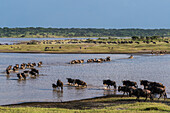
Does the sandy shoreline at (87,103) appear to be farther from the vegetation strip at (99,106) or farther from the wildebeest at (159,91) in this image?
the wildebeest at (159,91)

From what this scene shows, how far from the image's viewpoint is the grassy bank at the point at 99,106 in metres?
14.9

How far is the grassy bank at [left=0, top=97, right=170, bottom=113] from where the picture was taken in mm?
14895

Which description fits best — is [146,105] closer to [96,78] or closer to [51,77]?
[96,78]

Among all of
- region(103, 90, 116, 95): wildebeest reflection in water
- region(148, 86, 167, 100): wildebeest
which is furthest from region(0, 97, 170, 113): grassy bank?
region(103, 90, 116, 95): wildebeest reflection in water

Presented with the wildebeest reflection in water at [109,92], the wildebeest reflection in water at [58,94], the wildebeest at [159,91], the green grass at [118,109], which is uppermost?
the wildebeest at [159,91]

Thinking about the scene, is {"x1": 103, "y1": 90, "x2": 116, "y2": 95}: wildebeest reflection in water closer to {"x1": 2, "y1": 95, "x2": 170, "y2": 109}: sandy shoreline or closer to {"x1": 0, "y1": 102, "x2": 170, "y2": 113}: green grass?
{"x1": 2, "y1": 95, "x2": 170, "y2": 109}: sandy shoreline

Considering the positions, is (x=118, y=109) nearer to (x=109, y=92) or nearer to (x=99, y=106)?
(x=99, y=106)

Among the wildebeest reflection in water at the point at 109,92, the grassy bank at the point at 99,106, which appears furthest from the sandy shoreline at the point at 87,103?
the wildebeest reflection in water at the point at 109,92

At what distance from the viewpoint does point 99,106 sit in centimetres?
1641

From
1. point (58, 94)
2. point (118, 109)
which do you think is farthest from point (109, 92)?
point (118, 109)

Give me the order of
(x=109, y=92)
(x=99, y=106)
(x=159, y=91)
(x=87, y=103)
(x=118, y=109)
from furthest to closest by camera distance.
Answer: (x=109, y=92), (x=159, y=91), (x=87, y=103), (x=99, y=106), (x=118, y=109)

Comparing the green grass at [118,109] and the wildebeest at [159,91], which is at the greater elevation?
the wildebeest at [159,91]

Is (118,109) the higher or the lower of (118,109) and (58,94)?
the higher

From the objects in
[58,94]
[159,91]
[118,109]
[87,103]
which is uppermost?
[159,91]
